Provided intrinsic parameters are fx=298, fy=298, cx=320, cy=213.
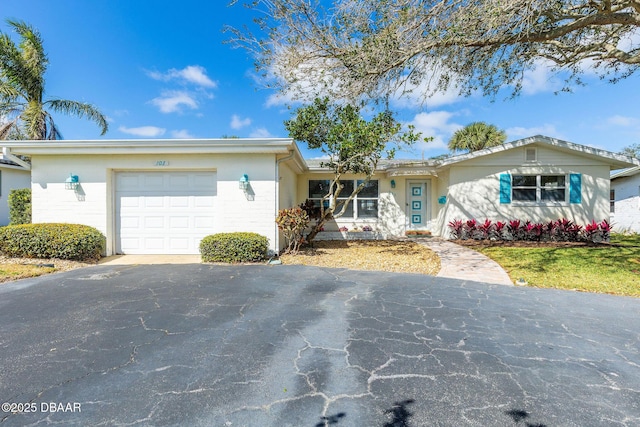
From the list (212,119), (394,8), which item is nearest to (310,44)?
(394,8)

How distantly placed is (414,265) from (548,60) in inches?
285

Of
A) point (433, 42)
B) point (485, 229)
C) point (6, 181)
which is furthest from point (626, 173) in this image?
point (6, 181)

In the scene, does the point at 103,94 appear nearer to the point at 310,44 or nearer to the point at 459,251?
the point at 310,44

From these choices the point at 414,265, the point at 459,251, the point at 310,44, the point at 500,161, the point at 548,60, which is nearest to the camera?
the point at 414,265

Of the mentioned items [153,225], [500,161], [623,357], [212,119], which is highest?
[212,119]

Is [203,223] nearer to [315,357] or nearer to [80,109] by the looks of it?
[315,357]

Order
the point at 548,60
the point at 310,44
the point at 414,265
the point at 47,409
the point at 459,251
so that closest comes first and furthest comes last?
the point at 47,409 < the point at 414,265 < the point at 310,44 < the point at 548,60 < the point at 459,251

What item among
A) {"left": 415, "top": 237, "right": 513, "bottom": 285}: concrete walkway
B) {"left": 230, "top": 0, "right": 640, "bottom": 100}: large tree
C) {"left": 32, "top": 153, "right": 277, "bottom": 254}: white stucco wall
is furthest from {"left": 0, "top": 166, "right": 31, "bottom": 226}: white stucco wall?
{"left": 415, "top": 237, "right": 513, "bottom": 285}: concrete walkway

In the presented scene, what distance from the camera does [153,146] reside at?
810 cm

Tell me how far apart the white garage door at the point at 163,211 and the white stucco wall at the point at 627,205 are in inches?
797

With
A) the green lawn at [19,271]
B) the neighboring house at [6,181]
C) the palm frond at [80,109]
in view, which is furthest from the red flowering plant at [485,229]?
the neighboring house at [6,181]

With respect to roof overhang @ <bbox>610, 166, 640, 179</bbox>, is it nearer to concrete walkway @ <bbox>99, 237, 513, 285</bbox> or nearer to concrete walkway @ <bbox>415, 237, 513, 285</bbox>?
concrete walkway @ <bbox>415, 237, 513, 285</bbox>

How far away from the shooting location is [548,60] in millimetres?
8656

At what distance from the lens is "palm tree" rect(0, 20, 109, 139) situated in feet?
43.0
